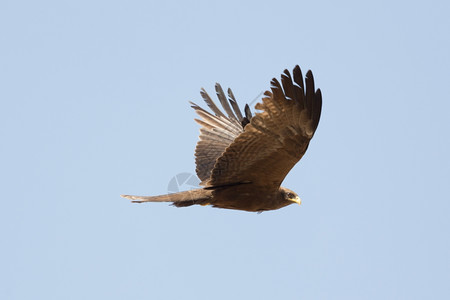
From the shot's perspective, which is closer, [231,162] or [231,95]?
[231,162]

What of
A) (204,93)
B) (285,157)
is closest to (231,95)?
(204,93)

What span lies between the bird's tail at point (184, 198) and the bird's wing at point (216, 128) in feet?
4.60

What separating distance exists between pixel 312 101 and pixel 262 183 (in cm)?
183

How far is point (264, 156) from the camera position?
1217 centimetres

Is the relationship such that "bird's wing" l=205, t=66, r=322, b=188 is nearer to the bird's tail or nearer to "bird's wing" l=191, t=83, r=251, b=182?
the bird's tail

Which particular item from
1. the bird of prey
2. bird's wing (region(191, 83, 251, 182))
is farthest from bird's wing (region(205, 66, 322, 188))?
bird's wing (region(191, 83, 251, 182))

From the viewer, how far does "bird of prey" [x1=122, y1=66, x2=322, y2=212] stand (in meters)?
11.4

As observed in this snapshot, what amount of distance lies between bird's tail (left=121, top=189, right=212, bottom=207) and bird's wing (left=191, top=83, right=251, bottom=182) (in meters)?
1.40

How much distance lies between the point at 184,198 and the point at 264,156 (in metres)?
1.43

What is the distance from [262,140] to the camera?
11.9 meters

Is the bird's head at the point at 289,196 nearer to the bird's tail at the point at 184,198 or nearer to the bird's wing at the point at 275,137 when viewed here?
the bird's wing at the point at 275,137

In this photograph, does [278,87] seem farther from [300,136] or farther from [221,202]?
[221,202]

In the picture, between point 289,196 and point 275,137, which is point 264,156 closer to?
point 275,137

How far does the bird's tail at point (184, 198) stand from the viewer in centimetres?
1253
